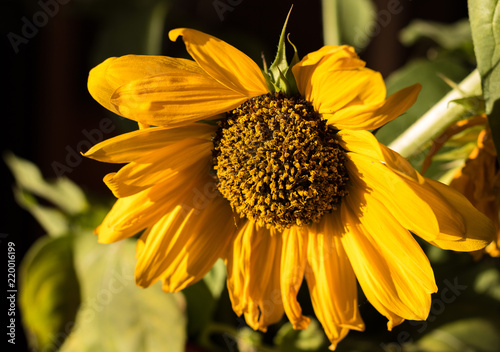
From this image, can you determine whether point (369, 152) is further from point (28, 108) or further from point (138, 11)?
point (28, 108)

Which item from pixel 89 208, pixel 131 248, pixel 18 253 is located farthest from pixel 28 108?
pixel 131 248

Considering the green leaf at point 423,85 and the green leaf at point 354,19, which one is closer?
the green leaf at point 423,85

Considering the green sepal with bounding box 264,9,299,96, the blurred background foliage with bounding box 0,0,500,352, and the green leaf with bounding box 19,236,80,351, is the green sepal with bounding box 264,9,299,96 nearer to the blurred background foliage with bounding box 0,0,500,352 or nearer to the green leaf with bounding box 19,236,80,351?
the blurred background foliage with bounding box 0,0,500,352

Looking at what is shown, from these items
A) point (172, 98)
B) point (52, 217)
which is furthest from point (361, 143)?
point (52, 217)

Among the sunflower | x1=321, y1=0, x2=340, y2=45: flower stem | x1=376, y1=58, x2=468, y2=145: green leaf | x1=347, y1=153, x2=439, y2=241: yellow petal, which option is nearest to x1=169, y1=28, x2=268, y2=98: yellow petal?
the sunflower

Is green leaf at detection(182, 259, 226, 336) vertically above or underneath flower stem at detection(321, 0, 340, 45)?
underneath

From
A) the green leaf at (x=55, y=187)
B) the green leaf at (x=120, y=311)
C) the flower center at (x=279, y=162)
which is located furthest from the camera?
the green leaf at (x=55, y=187)

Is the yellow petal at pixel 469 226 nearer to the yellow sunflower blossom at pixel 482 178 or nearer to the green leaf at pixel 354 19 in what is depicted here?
the yellow sunflower blossom at pixel 482 178

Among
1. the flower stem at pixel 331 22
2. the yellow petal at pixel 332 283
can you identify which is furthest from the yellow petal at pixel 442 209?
the flower stem at pixel 331 22
